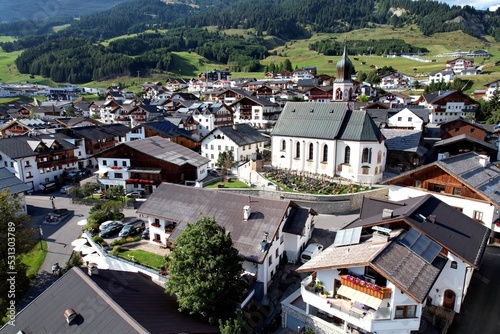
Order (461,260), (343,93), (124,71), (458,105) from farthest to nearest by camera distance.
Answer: (124,71) < (458,105) < (343,93) < (461,260)

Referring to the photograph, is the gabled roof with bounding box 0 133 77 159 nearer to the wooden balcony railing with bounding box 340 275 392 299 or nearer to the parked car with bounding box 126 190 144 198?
the parked car with bounding box 126 190 144 198

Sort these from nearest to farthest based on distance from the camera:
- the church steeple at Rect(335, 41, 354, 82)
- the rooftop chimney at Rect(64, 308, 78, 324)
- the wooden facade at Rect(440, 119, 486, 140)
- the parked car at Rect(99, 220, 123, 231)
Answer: the rooftop chimney at Rect(64, 308, 78, 324)
the parked car at Rect(99, 220, 123, 231)
the church steeple at Rect(335, 41, 354, 82)
the wooden facade at Rect(440, 119, 486, 140)

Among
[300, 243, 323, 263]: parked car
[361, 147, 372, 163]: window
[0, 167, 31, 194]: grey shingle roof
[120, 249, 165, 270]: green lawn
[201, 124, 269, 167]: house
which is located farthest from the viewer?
[201, 124, 269, 167]: house

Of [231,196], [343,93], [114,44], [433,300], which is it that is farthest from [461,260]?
[114,44]

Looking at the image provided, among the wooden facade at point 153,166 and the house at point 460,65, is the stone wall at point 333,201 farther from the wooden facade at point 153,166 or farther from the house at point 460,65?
the house at point 460,65

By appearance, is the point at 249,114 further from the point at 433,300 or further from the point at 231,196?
the point at 433,300

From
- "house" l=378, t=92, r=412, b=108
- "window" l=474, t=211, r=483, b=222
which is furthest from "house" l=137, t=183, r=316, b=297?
"house" l=378, t=92, r=412, b=108

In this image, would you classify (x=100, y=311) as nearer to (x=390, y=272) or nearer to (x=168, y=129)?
(x=390, y=272)
